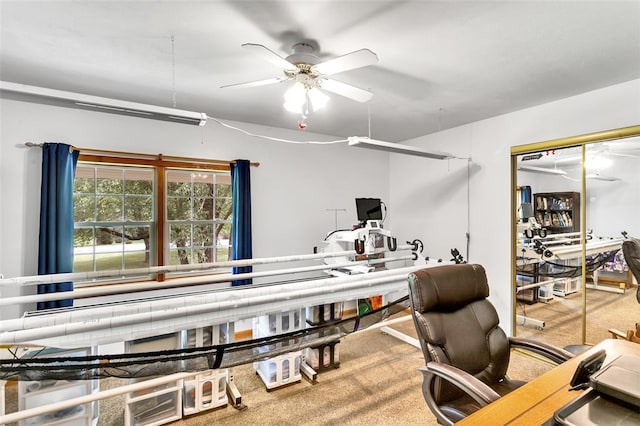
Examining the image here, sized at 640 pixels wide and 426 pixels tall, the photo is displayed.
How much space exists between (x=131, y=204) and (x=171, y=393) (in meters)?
2.03

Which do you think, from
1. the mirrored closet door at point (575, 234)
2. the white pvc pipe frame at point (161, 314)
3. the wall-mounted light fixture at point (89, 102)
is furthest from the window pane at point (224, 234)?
the mirrored closet door at point (575, 234)

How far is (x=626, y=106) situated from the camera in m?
2.55

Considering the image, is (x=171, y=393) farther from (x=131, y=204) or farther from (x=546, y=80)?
(x=546, y=80)

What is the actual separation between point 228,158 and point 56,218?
174 centimetres

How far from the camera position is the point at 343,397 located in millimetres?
2391

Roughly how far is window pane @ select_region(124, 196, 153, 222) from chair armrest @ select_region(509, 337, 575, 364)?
139 inches

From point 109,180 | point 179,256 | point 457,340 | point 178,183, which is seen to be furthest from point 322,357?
point 109,180

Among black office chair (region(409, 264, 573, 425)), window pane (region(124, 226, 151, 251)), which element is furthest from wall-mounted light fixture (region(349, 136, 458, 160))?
window pane (region(124, 226, 151, 251))

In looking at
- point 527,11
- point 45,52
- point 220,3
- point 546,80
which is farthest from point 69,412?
point 546,80

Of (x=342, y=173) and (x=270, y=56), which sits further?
(x=342, y=173)

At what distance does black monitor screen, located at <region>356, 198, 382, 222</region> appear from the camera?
11.8ft

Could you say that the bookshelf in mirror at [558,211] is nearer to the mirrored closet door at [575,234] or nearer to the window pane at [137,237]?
the mirrored closet door at [575,234]

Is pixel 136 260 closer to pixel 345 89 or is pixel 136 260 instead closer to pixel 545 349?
pixel 345 89

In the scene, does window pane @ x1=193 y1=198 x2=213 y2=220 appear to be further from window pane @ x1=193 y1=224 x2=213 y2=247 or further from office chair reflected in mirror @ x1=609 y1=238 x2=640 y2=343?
office chair reflected in mirror @ x1=609 y1=238 x2=640 y2=343
